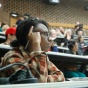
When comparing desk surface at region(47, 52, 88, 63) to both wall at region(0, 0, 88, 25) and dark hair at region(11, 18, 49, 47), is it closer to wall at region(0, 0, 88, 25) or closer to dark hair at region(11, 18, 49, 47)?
dark hair at region(11, 18, 49, 47)

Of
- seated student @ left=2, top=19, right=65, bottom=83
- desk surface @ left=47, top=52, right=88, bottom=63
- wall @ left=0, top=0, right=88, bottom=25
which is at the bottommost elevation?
desk surface @ left=47, top=52, right=88, bottom=63

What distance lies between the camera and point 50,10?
42.6 feet

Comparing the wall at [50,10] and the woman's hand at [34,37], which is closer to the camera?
the woman's hand at [34,37]

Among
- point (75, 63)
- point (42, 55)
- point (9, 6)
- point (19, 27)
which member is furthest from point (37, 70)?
point (9, 6)

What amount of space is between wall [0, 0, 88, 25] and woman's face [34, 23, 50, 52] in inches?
388

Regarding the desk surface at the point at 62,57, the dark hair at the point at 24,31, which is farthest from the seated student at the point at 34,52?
the desk surface at the point at 62,57

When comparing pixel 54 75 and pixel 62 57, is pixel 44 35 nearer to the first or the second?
pixel 54 75

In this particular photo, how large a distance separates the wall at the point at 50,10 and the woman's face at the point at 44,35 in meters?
9.85

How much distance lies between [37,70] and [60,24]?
11.1 meters

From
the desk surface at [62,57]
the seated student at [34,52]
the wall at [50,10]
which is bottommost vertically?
the desk surface at [62,57]

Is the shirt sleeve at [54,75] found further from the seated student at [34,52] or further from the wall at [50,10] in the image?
the wall at [50,10]

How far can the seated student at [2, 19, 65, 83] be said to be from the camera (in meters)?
1.81

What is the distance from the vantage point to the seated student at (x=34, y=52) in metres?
1.81

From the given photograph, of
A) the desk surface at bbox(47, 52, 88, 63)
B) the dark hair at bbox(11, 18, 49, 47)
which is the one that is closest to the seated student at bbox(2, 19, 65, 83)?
the dark hair at bbox(11, 18, 49, 47)
